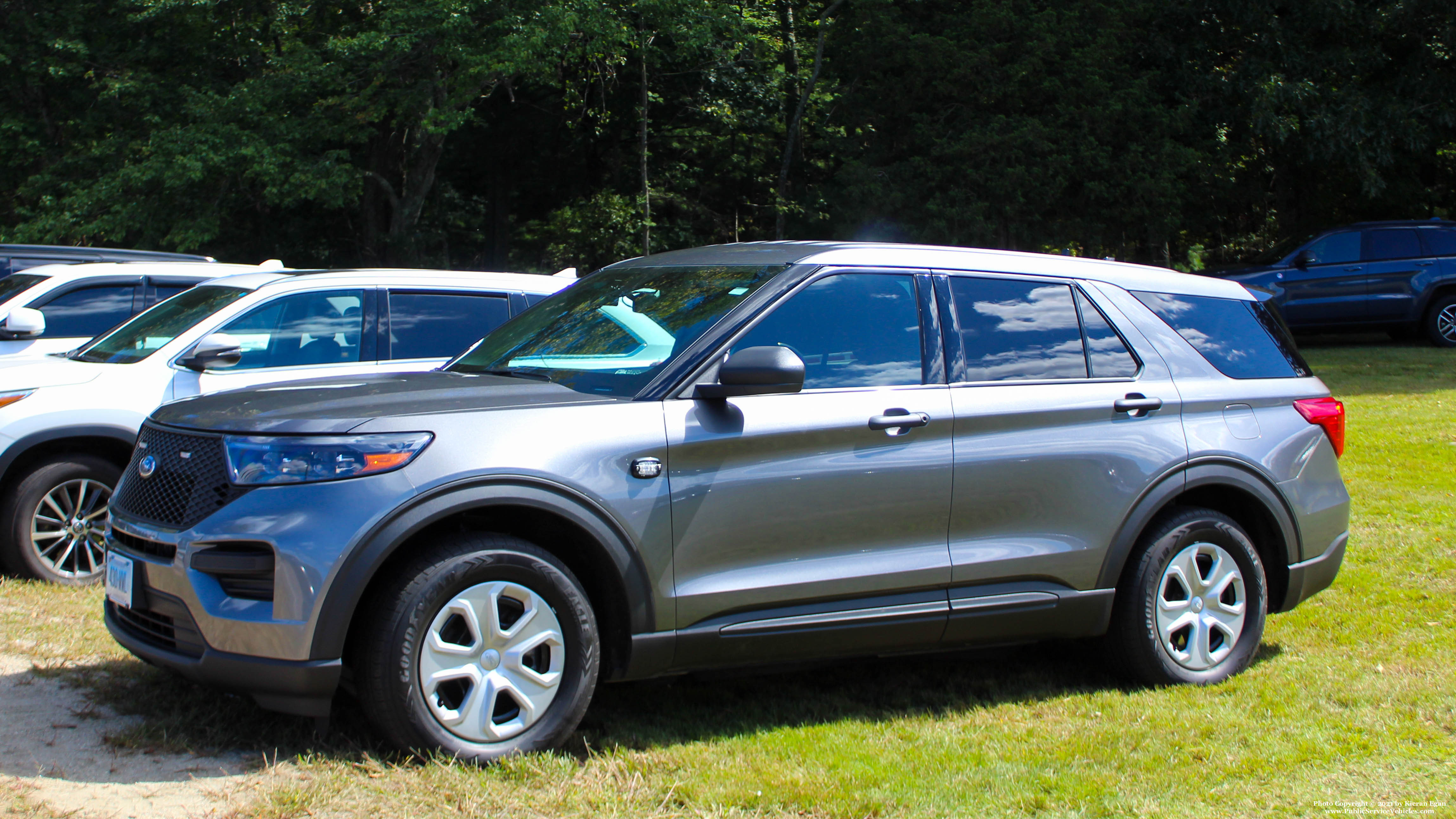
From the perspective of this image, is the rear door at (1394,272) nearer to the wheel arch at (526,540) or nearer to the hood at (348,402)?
the hood at (348,402)

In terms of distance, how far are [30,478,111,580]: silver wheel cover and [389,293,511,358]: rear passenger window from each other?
5.76 ft

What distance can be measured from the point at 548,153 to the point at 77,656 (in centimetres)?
2514

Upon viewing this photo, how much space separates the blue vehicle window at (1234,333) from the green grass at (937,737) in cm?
126

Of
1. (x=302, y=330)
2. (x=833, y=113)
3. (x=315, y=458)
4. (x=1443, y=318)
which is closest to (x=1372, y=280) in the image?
(x=1443, y=318)

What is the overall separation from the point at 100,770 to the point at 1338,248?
56.9 ft

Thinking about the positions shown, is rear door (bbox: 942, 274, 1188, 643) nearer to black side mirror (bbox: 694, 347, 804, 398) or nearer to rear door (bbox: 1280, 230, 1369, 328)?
black side mirror (bbox: 694, 347, 804, 398)

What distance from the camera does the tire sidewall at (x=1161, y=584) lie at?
15.7ft

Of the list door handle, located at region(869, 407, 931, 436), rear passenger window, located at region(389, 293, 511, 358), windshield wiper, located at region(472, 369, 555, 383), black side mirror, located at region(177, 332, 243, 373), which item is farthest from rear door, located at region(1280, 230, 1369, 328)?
windshield wiper, located at region(472, 369, 555, 383)

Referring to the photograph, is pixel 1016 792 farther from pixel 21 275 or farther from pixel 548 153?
pixel 548 153

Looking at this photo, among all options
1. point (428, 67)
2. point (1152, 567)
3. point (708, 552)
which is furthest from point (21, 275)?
point (428, 67)

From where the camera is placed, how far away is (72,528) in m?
6.36

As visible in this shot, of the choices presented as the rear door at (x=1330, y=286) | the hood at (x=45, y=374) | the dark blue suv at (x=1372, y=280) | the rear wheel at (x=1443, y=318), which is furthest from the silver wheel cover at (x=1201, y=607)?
the rear wheel at (x=1443, y=318)

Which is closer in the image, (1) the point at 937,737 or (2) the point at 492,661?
(2) the point at 492,661

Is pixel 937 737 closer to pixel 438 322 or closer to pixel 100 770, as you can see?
pixel 100 770
